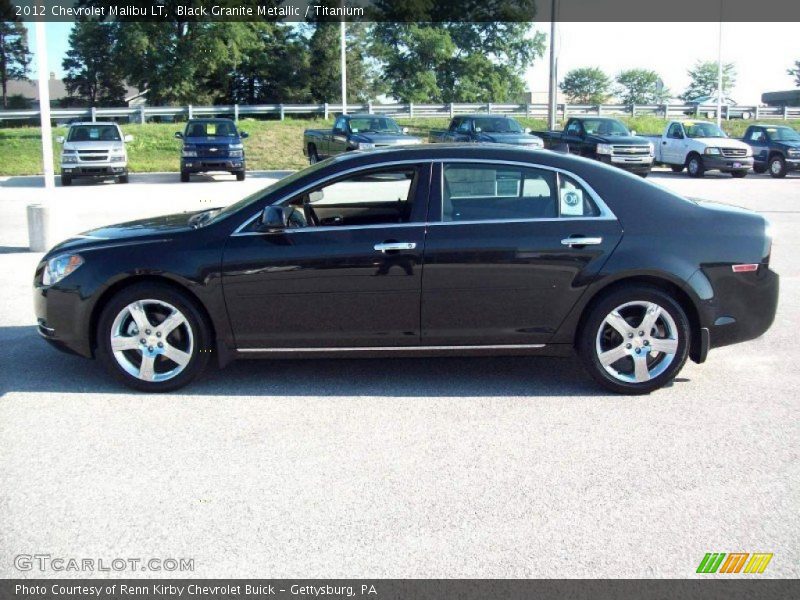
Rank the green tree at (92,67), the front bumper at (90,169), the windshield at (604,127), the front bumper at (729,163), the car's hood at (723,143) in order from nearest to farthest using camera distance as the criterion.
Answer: the front bumper at (90,169)
the front bumper at (729,163)
the car's hood at (723,143)
the windshield at (604,127)
the green tree at (92,67)

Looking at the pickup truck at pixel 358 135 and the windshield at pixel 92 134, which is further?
the windshield at pixel 92 134

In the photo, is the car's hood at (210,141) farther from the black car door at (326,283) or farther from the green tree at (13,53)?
the green tree at (13,53)

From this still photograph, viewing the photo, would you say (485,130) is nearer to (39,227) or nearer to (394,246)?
(39,227)

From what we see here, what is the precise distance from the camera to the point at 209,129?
26.0 m

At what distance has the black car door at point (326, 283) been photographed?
556 centimetres

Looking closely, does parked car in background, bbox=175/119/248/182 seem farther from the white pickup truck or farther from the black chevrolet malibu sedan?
the black chevrolet malibu sedan

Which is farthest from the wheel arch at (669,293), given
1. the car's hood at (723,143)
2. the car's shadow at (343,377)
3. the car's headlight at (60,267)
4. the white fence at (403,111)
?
the white fence at (403,111)

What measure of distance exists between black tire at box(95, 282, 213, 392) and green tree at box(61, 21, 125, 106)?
5462cm

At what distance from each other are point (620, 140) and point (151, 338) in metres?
22.2

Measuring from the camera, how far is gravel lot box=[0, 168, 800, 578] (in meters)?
3.60

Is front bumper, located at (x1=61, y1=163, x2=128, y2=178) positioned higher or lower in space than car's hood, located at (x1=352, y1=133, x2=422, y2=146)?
lower

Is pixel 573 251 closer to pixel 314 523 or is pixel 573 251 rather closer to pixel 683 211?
pixel 683 211

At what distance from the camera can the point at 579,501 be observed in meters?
4.05
